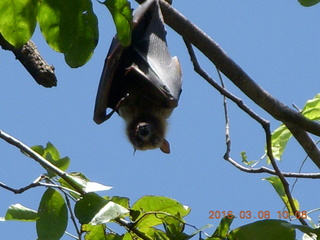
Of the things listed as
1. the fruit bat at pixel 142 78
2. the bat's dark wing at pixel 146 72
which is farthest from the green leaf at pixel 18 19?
the bat's dark wing at pixel 146 72

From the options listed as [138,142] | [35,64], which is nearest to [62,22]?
[35,64]

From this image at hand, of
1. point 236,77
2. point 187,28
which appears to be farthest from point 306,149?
point 187,28

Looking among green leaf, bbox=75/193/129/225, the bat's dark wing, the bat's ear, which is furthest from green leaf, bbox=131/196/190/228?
Answer: the bat's ear

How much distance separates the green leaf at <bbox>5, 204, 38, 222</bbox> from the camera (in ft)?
9.89

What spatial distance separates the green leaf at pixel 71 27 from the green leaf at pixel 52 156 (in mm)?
777

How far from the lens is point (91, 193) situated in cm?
288

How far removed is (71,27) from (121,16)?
0.71 feet

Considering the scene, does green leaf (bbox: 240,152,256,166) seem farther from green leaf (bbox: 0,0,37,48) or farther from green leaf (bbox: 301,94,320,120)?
green leaf (bbox: 0,0,37,48)

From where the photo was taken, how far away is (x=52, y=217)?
2.83 meters

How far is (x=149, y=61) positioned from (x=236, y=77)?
2.78 metres

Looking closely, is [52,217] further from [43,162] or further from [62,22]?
[62,22]

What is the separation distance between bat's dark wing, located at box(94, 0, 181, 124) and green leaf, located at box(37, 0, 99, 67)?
163 inches

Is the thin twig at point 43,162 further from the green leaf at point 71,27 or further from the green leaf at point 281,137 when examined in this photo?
the green leaf at point 281,137

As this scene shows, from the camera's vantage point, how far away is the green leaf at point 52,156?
10.8 feet
